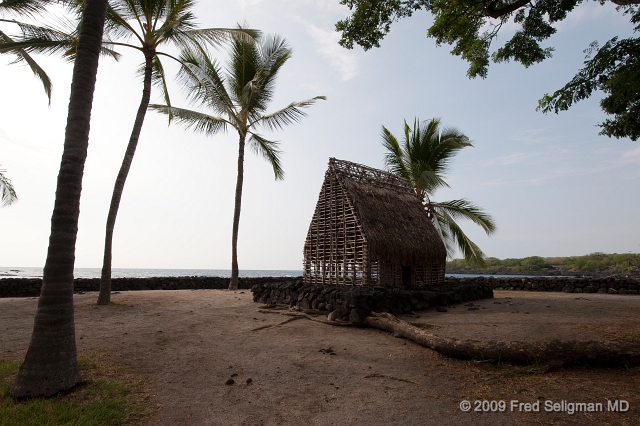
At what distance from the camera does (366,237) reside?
12.2 metres

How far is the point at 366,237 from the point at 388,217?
2220mm

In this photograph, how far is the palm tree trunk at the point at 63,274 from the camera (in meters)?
4.20

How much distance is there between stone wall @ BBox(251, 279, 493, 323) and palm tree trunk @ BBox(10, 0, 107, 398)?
5.97m

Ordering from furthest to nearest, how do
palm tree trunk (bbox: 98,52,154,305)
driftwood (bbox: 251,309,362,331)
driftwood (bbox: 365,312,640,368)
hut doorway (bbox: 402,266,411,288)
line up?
hut doorway (bbox: 402,266,411,288), palm tree trunk (bbox: 98,52,154,305), driftwood (bbox: 251,309,362,331), driftwood (bbox: 365,312,640,368)

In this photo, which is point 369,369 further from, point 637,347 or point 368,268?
point 368,268

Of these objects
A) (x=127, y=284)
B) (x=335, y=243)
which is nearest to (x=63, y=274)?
(x=335, y=243)

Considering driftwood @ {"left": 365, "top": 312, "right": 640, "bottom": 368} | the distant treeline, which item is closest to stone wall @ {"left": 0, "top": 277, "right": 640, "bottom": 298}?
driftwood @ {"left": 365, "top": 312, "right": 640, "bottom": 368}

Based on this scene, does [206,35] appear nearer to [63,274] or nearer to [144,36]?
[144,36]

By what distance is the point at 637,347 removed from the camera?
505cm

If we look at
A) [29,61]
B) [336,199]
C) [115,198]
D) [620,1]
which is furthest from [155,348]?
[29,61]

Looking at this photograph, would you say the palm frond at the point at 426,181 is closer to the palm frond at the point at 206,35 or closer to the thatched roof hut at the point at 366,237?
the thatched roof hut at the point at 366,237

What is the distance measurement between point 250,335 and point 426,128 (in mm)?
17565

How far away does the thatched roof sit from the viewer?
1270 cm

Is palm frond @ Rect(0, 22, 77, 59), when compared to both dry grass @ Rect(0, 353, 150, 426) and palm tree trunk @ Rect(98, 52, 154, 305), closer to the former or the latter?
palm tree trunk @ Rect(98, 52, 154, 305)
